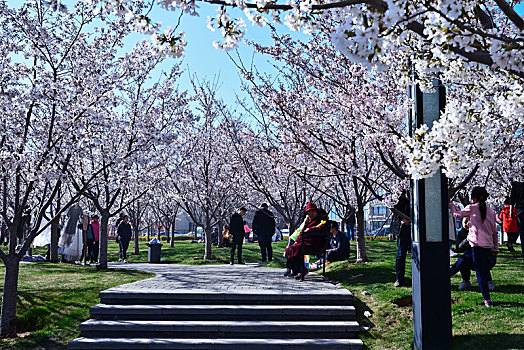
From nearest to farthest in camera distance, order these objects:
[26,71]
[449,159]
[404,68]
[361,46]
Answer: [361,46]
[449,159]
[404,68]
[26,71]

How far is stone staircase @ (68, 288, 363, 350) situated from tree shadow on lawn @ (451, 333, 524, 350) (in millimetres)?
1345

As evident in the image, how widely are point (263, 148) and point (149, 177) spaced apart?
3.59 meters

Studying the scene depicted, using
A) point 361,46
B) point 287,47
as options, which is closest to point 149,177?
point 287,47

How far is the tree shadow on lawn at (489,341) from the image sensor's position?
5605mm

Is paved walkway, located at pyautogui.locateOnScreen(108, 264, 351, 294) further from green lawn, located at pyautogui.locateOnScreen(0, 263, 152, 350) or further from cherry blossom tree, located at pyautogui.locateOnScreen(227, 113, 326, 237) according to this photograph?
cherry blossom tree, located at pyautogui.locateOnScreen(227, 113, 326, 237)

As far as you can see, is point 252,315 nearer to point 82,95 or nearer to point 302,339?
point 302,339

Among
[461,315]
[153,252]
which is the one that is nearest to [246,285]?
[461,315]

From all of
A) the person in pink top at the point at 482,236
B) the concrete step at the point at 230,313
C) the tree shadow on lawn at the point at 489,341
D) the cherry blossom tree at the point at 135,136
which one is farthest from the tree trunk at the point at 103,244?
the tree shadow on lawn at the point at 489,341

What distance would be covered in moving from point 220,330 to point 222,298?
85 centimetres

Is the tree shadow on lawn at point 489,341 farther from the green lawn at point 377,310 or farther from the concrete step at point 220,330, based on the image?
the concrete step at point 220,330

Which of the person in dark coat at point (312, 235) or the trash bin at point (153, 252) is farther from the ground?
the person in dark coat at point (312, 235)

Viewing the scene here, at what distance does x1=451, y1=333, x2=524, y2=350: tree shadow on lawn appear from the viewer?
5605 millimetres

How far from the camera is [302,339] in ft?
22.8

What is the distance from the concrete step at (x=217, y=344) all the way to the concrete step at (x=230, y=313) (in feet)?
2.14
